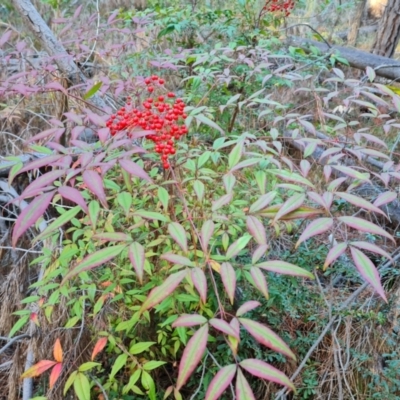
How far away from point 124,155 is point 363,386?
3.85 ft

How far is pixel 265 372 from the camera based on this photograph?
0.70 metres

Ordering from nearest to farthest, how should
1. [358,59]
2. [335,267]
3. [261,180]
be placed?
1. [261,180]
2. [335,267]
3. [358,59]

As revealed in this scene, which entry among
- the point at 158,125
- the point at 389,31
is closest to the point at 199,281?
the point at 158,125

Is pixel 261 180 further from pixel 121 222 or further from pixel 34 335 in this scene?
pixel 34 335

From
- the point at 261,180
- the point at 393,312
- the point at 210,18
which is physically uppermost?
the point at 210,18

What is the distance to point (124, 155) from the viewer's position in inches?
34.1

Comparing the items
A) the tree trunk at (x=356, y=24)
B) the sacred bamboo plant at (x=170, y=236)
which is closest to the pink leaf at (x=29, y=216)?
the sacred bamboo plant at (x=170, y=236)

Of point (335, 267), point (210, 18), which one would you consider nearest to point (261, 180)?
point (335, 267)

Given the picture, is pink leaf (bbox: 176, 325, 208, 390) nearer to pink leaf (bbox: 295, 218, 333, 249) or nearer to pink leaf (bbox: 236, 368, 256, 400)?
pink leaf (bbox: 236, 368, 256, 400)

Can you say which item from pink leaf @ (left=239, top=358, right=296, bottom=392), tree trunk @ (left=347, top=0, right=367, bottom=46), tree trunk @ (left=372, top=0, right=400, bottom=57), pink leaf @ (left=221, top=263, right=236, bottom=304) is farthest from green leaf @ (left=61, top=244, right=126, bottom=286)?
tree trunk @ (left=347, top=0, right=367, bottom=46)

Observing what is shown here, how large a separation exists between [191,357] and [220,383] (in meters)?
0.08

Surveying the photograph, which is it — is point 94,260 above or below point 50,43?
below

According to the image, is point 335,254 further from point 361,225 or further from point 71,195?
point 71,195

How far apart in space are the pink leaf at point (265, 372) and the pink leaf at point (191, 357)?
9 cm
